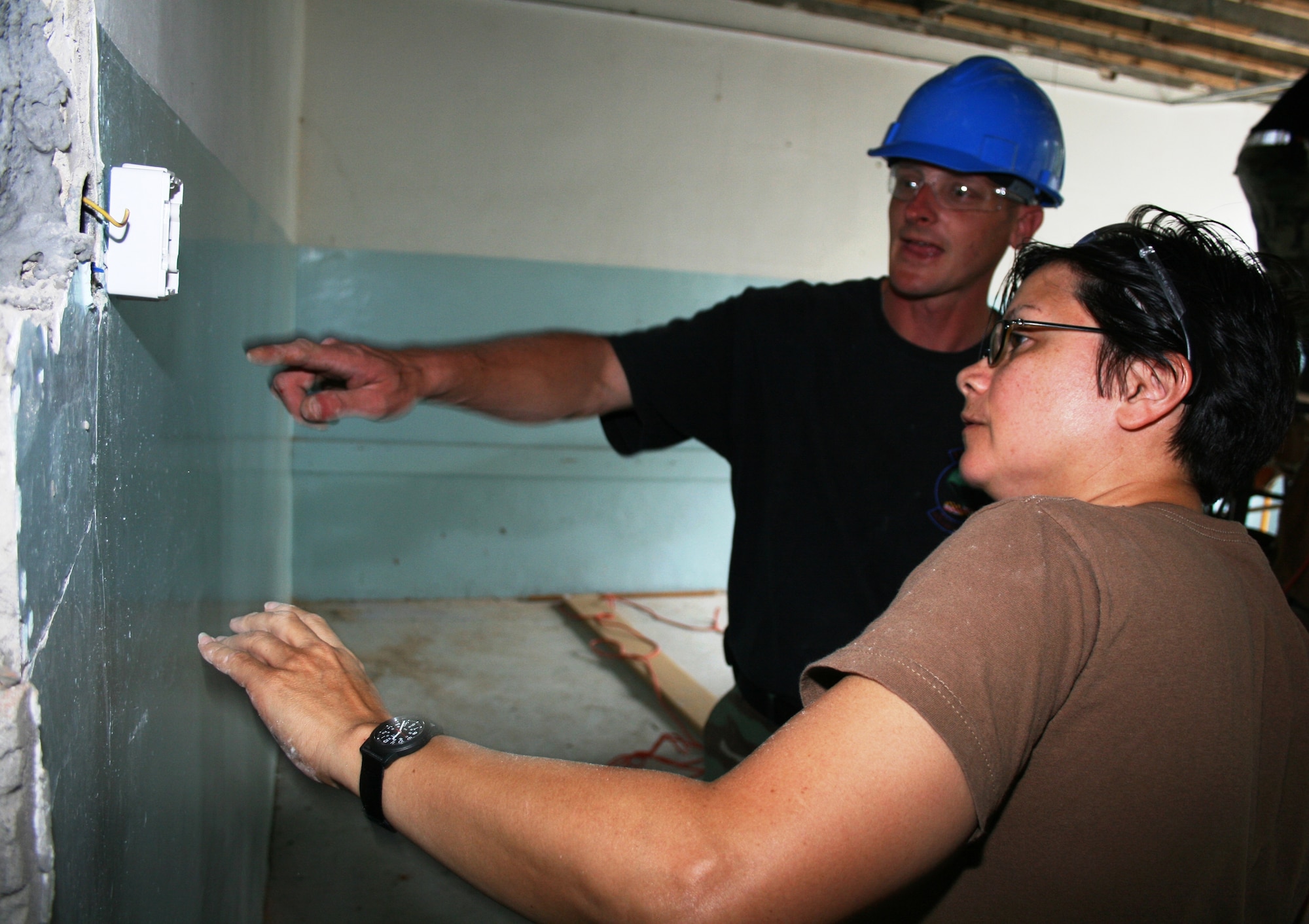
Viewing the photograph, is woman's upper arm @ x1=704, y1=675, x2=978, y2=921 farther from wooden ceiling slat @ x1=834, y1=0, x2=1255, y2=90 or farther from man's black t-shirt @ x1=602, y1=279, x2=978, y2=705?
wooden ceiling slat @ x1=834, y1=0, x2=1255, y2=90

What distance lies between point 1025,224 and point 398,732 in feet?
5.36

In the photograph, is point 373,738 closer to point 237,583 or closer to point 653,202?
point 237,583

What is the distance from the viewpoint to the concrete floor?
2.24 m

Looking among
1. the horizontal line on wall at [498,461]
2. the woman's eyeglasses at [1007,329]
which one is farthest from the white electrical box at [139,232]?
the horizontal line on wall at [498,461]

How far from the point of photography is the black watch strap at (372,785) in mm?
711

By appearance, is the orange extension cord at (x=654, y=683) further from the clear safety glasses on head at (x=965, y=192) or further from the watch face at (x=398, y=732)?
the watch face at (x=398, y=732)

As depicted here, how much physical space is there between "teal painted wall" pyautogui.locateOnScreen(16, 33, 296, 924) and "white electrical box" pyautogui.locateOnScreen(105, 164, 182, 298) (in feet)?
0.08

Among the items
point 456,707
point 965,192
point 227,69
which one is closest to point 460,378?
point 227,69

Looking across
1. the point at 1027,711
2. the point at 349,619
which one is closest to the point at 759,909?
the point at 1027,711

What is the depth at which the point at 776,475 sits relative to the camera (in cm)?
168

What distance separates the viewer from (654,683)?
3393mm

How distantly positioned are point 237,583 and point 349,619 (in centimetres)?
242

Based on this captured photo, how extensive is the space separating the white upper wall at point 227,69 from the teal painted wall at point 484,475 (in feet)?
3.93

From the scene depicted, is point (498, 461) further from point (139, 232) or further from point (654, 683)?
point (139, 232)
